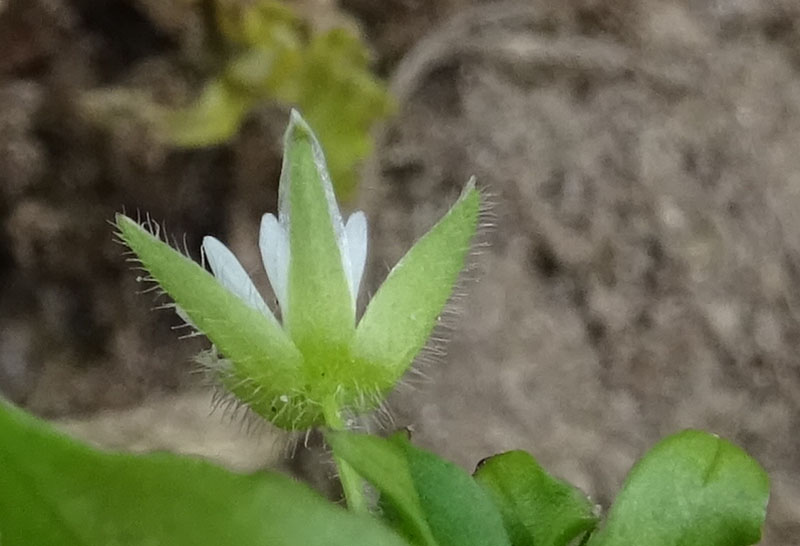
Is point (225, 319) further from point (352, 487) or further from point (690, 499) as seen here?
point (690, 499)

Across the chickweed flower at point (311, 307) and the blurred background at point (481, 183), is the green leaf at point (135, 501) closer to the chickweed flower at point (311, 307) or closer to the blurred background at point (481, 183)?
the chickweed flower at point (311, 307)

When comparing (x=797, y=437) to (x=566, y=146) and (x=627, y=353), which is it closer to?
(x=627, y=353)

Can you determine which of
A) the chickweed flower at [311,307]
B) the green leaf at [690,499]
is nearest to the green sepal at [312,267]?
the chickweed flower at [311,307]

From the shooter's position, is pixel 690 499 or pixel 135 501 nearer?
pixel 135 501

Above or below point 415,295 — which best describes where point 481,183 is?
below

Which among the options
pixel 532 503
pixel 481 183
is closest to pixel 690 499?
pixel 532 503

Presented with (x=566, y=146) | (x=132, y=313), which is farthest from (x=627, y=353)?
(x=132, y=313)

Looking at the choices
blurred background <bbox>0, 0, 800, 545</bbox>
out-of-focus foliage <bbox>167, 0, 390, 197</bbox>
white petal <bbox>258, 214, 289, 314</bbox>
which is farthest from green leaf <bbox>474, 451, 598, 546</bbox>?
out-of-focus foliage <bbox>167, 0, 390, 197</bbox>
